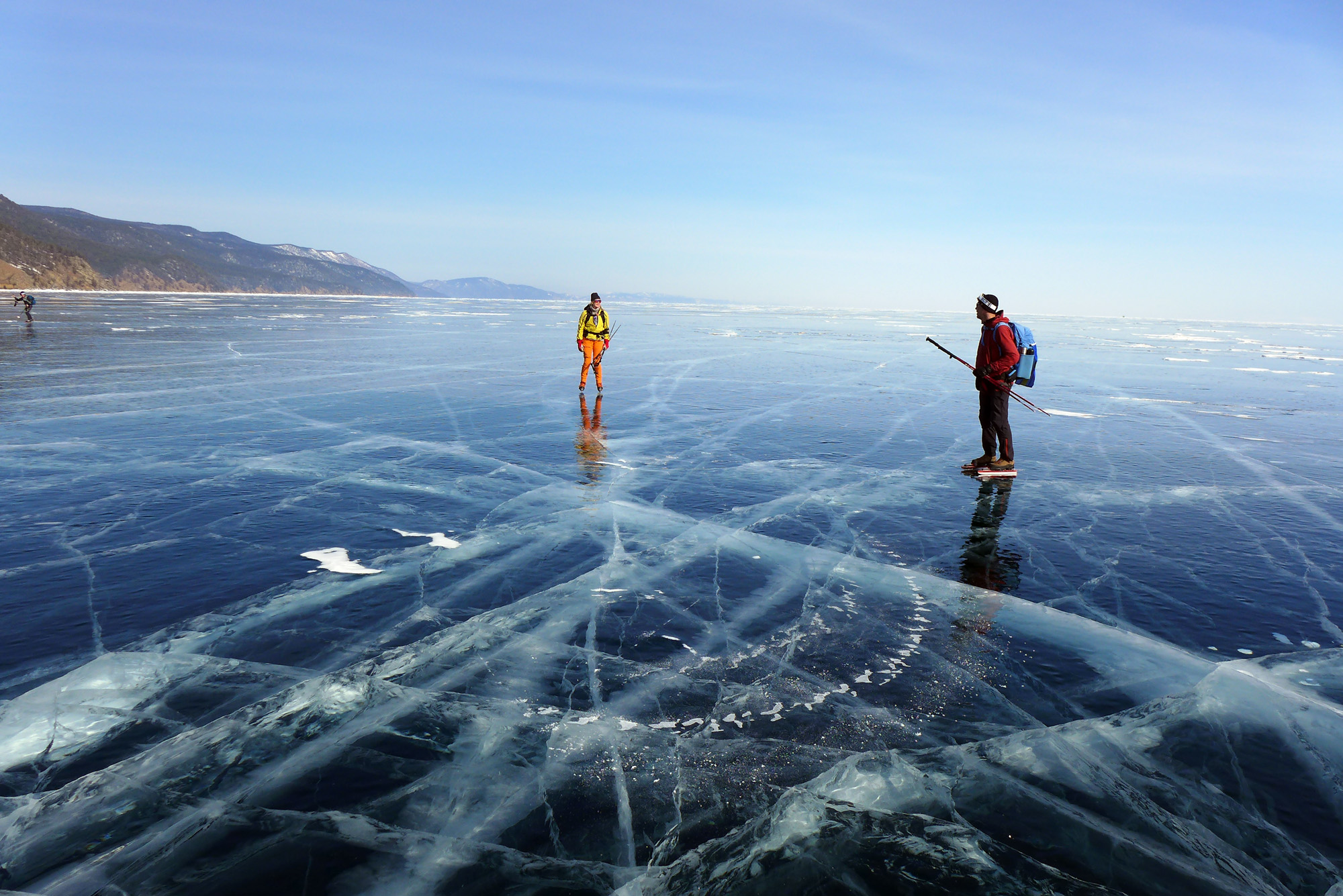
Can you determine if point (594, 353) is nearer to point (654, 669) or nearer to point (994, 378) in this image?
point (994, 378)

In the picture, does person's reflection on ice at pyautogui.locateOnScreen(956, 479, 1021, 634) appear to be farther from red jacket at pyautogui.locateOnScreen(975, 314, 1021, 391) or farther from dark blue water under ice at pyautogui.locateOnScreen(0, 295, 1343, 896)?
red jacket at pyautogui.locateOnScreen(975, 314, 1021, 391)

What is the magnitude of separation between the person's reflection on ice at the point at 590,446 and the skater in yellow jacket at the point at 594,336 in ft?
4.04

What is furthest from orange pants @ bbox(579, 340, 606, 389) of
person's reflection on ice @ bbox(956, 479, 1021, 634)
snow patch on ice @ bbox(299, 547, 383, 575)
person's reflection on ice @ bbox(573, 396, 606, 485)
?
snow patch on ice @ bbox(299, 547, 383, 575)

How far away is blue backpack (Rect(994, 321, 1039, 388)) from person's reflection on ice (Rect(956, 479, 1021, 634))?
63.0 inches

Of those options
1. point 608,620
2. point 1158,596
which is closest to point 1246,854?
point 1158,596

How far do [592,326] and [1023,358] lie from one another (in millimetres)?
8268

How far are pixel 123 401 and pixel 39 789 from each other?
11.8m

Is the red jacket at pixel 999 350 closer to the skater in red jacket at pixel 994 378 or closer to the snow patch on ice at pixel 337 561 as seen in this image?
the skater in red jacket at pixel 994 378

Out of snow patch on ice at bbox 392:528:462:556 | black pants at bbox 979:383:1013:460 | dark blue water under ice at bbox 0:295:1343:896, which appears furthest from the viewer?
black pants at bbox 979:383:1013:460

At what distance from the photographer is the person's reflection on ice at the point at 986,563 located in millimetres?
5047

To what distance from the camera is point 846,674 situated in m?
4.20

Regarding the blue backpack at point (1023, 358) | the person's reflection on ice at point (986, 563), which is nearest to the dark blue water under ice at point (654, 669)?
the person's reflection on ice at point (986, 563)

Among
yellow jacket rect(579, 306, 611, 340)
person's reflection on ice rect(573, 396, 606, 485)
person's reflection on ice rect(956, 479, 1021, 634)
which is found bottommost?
person's reflection on ice rect(573, 396, 606, 485)

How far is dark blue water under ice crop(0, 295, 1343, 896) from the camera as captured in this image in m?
2.87
